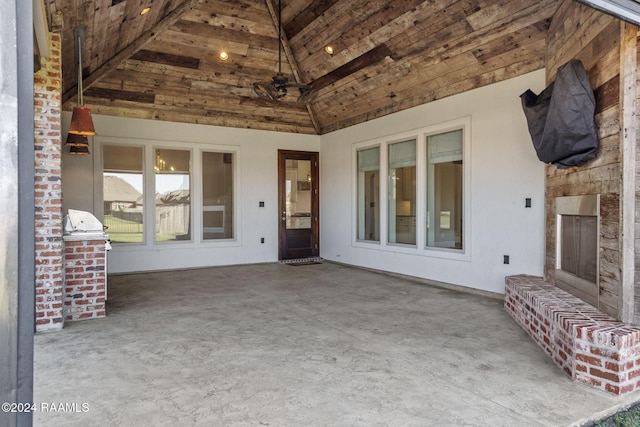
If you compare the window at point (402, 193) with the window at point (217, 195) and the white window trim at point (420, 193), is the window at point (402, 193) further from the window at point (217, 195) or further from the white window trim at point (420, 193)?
the window at point (217, 195)

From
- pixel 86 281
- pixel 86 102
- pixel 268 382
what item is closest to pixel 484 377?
pixel 268 382

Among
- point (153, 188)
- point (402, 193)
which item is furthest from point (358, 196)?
point (153, 188)

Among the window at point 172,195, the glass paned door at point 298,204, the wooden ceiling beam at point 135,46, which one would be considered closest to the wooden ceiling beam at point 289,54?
the glass paned door at point 298,204

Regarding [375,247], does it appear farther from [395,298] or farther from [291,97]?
[291,97]

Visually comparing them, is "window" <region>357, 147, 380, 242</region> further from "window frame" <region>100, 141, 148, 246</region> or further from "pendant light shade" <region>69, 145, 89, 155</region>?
"pendant light shade" <region>69, 145, 89, 155</region>

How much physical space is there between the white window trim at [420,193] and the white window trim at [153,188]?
2.40 m

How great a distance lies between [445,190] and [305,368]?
161 inches

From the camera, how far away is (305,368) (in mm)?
3025

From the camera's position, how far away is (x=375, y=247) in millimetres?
7586

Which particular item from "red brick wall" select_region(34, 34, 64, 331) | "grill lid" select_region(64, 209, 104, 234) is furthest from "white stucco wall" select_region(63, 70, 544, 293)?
"red brick wall" select_region(34, 34, 64, 331)

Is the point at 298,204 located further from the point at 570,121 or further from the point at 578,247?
the point at 570,121

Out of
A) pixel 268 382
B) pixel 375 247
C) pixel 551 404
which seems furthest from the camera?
pixel 375 247

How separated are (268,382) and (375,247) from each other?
5.02 m

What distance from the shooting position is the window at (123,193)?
23.7 ft
